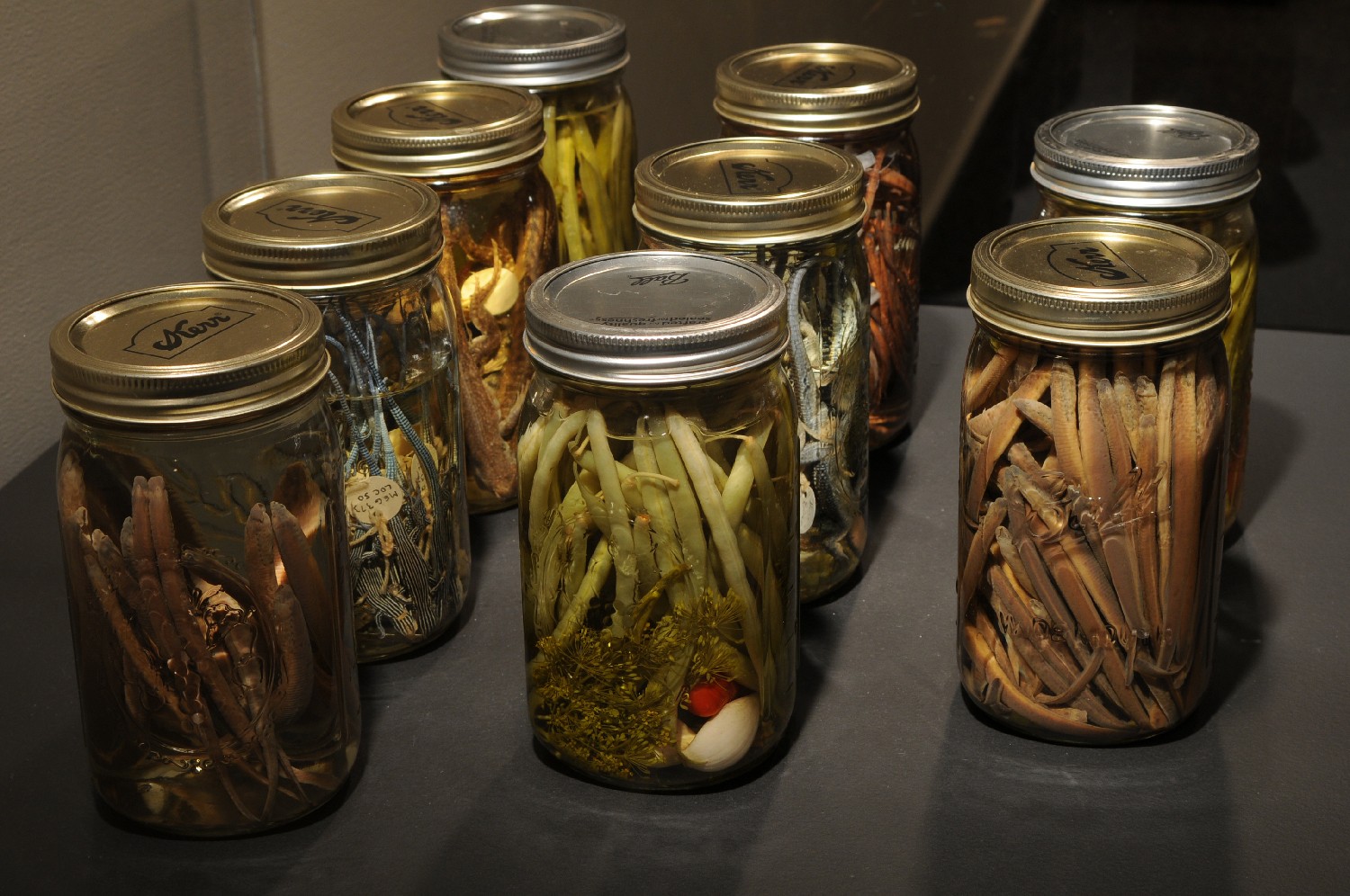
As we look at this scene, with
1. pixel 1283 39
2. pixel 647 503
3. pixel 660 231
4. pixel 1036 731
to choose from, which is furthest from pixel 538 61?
pixel 1283 39

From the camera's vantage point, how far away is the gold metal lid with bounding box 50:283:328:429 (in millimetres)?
646

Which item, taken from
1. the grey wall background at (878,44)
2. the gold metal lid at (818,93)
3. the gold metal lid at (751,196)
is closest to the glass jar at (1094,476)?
the gold metal lid at (751,196)

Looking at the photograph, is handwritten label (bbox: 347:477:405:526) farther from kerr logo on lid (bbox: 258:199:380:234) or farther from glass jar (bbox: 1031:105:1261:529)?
glass jar (bbox: 1031:105:1261:529)

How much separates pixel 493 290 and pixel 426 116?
0.13 metres

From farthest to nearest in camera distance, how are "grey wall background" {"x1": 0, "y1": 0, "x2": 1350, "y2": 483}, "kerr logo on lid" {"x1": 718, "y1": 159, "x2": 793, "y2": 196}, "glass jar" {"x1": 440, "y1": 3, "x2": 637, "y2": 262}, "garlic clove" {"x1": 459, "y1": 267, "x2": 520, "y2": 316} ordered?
"grey wall background" {"x1": 0, "y1": 0, "x2": 1350, "y2": 483} < "glass jar" {"x1": 440, "y1": 3, "x2": 637, "y2": 262} < "garlic clove" {"x1": 459, "y1": 267, "x2": 520, "y2": 316} < "kerr logo on lid" {"x1": 718, "y1": 159, "x2": 793, "y2": 196}

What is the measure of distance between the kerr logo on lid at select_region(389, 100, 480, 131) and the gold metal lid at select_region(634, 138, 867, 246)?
14 centimetres

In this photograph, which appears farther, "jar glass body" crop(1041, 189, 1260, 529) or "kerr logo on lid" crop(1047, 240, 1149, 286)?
"jar glass body" crop(1041, 189, 1260, 529)

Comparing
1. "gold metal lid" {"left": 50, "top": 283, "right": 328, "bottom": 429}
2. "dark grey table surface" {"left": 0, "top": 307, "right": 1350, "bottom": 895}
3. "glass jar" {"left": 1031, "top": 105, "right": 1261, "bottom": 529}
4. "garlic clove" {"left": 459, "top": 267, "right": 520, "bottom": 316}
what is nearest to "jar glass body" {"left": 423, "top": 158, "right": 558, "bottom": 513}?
"garlic clove" {"left": 459, "top": 267, "right": 520, "bottom": 316}

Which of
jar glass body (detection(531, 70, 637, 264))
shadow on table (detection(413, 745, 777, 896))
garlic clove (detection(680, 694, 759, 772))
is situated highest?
jar glass body (detection(531, 70, 637, 264))

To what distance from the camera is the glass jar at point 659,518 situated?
2.29ft

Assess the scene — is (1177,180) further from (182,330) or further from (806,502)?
(182,330)

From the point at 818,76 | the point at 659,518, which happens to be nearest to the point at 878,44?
the point at 818,76

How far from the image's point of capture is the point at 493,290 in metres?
0.98

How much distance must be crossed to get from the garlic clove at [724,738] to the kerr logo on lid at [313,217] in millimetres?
320
